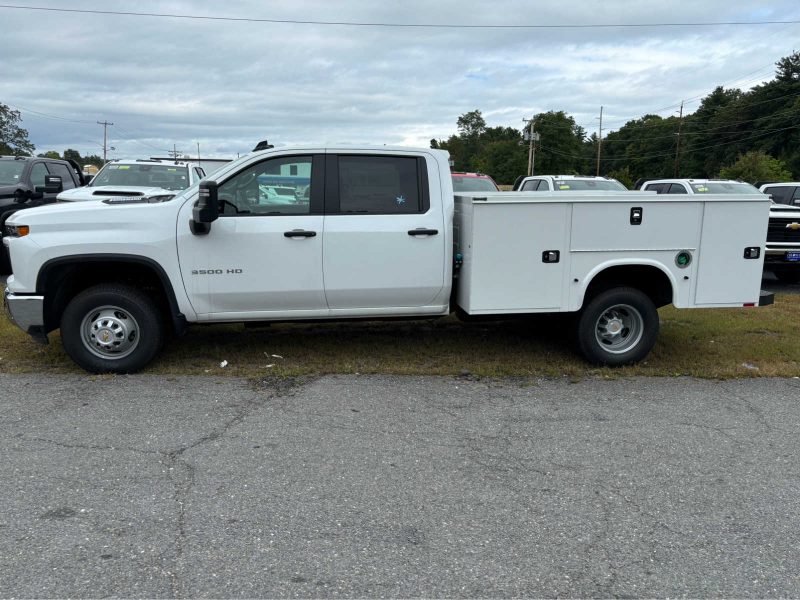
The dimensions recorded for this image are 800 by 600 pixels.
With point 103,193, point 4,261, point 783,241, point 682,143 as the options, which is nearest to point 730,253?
point 783,241

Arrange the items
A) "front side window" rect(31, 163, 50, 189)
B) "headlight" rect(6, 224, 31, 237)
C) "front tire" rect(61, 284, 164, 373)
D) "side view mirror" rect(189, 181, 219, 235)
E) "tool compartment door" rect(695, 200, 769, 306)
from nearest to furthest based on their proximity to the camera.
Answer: "side view mirror" rect(189, 181, 219, 235)
"headlight" rect(6, 224, 31, 237)
"front tire" rect(61, 284, 164, 373)
"tool compartment door" rect(695, 200, 769, 306)
"front side window" rect(31, 163, 50, 189)

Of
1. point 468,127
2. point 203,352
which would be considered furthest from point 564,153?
point 203,352

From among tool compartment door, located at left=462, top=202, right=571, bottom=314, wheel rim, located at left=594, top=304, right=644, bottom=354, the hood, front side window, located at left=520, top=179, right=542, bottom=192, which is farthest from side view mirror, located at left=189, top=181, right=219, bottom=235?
front side window, located at left=520, top=179, right=542, bottom=192

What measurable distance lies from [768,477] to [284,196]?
14.1 feet

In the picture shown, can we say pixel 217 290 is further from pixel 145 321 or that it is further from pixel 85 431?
pixel 85 431

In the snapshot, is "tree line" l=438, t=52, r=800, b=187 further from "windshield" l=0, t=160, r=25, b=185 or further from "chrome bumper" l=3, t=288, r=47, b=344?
"chrome bumper" l=3, t=288, r=47, b=344

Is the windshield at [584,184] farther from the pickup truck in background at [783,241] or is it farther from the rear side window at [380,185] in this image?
the rear side window at [380,185]

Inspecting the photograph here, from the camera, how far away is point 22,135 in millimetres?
88938

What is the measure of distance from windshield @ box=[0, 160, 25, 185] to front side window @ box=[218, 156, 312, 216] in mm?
7528

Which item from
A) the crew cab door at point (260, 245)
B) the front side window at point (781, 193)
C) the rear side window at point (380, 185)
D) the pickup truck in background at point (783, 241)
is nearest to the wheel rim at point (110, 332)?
the crew cab door at point (260, 245)

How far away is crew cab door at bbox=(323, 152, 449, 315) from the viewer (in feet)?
19.5

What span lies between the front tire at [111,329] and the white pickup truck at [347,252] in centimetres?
1

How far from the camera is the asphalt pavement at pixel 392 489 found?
3105 millimetres

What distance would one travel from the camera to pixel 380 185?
6.08 m
